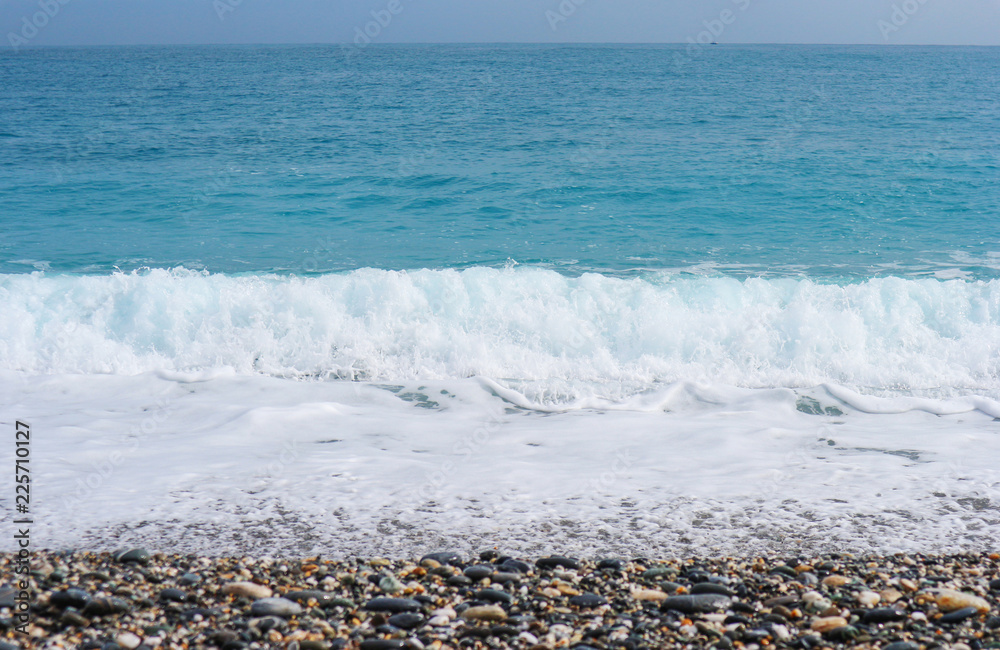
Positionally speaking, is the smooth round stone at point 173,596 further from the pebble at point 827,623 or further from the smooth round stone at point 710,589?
the pebble at point 827,623

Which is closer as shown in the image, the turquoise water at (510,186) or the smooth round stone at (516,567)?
the smooth round stone at (516,567)

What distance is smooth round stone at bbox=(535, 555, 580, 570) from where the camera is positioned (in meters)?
3.85

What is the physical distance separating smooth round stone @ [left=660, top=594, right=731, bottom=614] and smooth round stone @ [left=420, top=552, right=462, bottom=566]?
1190 mm

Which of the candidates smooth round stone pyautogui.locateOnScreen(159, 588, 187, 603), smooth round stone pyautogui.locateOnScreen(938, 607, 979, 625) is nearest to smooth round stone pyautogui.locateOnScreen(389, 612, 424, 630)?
smooth round stone pyautogui.locateOnScreen(159, 588, 187, 603)

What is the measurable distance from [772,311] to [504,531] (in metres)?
6.72

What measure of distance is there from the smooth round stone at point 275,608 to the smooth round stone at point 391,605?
0.34 meters

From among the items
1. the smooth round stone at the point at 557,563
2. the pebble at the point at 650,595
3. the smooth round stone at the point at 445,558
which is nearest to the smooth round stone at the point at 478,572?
the smooth round stone at the point at 445,558

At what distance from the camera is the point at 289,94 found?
138 ft

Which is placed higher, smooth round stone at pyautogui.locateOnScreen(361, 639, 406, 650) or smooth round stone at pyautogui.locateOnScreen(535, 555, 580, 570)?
smooth round stone at pyautogui.locateOnScreen(535, 555, 580, 570)

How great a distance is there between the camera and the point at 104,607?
3275mm

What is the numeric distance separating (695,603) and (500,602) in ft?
3.22

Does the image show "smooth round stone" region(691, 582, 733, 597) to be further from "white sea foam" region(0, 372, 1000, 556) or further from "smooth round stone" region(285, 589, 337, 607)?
"smooth round stone" region(285, 589, 337, 607)

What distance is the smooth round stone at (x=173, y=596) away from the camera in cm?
341

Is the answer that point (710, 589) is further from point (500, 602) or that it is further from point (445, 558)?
point (445, 558)
